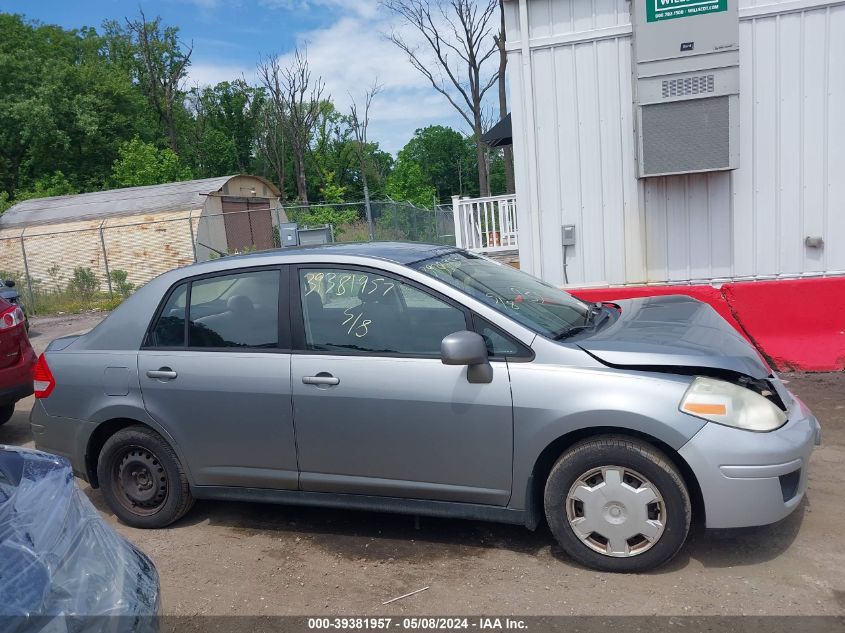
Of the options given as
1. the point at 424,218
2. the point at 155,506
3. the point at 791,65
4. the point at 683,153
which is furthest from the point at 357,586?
the point at 424,218

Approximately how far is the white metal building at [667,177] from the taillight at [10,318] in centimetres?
529

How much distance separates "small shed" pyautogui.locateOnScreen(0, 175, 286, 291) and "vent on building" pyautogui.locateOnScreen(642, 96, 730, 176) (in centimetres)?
1394

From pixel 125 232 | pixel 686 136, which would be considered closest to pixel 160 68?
pixel 125 232

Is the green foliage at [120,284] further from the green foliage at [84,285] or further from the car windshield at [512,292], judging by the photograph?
the car windshield at [512,292]

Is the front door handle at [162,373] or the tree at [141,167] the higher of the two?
the tree at [141,167]

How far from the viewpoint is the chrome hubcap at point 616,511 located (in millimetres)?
3371

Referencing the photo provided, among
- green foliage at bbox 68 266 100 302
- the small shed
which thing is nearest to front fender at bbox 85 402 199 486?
the small shed

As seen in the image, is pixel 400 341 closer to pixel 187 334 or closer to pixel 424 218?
pixel 187 334

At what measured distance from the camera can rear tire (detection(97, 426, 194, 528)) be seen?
4.32 meters

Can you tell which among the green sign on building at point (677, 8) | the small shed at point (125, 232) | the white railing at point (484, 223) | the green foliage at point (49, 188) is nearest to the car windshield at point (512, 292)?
the green sign on building at point (677, 8)

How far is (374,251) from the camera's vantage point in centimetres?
420

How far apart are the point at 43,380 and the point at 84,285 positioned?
16.6m

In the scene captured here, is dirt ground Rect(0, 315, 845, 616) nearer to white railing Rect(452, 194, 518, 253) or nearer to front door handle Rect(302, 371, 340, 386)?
front door handle Rect(302, 371, 340, 386)

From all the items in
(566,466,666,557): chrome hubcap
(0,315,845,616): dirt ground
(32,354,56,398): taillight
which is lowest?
(0,315,845,616): dirt ground
